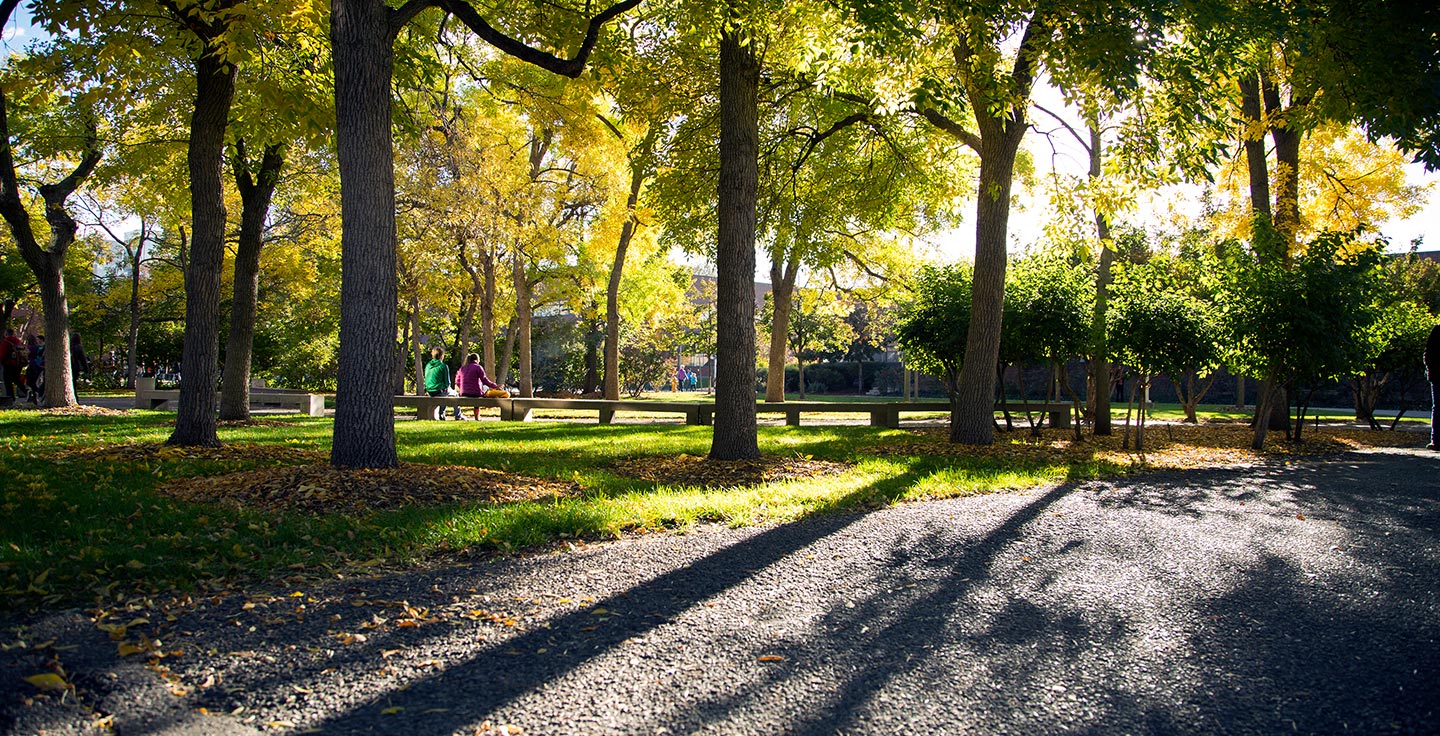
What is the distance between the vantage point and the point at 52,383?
1508cm

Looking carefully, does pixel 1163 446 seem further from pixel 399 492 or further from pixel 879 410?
pixel 399 492

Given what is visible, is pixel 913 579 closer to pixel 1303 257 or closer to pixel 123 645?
pixel 123 645

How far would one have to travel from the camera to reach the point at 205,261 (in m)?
9.20

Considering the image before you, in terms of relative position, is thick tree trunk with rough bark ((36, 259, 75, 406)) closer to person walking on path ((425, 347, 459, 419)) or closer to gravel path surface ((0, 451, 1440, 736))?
person walking on path ((425, 347, 459, 419))

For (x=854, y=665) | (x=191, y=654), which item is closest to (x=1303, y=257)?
(x=854, y=665)

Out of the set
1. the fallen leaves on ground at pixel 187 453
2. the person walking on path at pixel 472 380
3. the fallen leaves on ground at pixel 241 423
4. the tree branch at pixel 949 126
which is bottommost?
the fallen leaves on ground at pixel 187 453

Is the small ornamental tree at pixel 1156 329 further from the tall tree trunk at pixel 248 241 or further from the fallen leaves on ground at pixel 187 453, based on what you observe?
the tall tree trunk at pixel 248 241

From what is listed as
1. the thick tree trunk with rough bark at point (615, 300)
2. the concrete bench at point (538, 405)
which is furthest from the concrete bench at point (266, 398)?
the thick tree trunk with rough bark at point (615, 300)

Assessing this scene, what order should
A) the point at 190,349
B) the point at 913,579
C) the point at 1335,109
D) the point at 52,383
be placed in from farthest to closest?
the point at 52,383 < the point at 190,349 < the point at 1335,109 < the point at 913,579

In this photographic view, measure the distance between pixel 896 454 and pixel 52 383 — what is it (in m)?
15.5

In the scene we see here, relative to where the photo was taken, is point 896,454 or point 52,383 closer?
point 896,454

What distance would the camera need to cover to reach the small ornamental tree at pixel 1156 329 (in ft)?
38.9

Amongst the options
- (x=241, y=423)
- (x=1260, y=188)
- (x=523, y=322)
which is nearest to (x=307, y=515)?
(x=241, y=423)

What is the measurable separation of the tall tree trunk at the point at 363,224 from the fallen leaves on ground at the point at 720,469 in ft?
8.43
